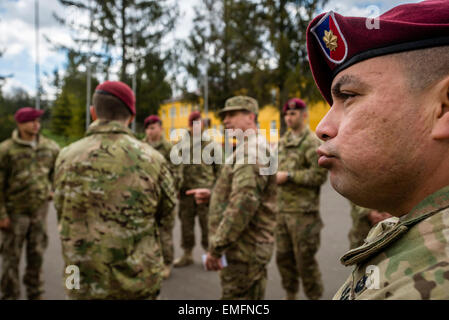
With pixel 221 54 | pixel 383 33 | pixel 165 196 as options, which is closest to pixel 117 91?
pixel 165 196

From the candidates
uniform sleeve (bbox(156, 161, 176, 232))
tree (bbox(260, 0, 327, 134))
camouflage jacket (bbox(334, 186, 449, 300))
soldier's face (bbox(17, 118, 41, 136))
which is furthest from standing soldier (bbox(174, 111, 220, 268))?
tree (bbox(260, 0, 327, 134))

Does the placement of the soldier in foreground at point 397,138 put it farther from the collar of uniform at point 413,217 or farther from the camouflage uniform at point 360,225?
the camouflage uniform at point 360,225

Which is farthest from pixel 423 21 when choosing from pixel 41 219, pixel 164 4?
pixel 164 4

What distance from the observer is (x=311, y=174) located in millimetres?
3521

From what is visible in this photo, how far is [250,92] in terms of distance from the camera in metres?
16.7

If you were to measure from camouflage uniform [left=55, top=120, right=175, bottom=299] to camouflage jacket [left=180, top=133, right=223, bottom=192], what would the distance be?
3.26 m

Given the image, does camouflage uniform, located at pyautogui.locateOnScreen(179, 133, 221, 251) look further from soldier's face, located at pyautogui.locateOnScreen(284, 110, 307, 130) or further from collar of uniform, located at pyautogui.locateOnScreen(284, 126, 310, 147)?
soldier's face, located at pyautogui.locateOnScreen(284, 110, 307, 130)

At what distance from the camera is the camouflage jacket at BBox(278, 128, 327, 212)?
3527 mm

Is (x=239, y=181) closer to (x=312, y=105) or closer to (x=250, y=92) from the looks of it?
(x=312, y=105)

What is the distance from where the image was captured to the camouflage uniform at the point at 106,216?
2029 mm

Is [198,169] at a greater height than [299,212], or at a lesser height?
greater

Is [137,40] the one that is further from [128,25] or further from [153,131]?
[153,131]

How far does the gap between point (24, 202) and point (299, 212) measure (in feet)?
10.8
